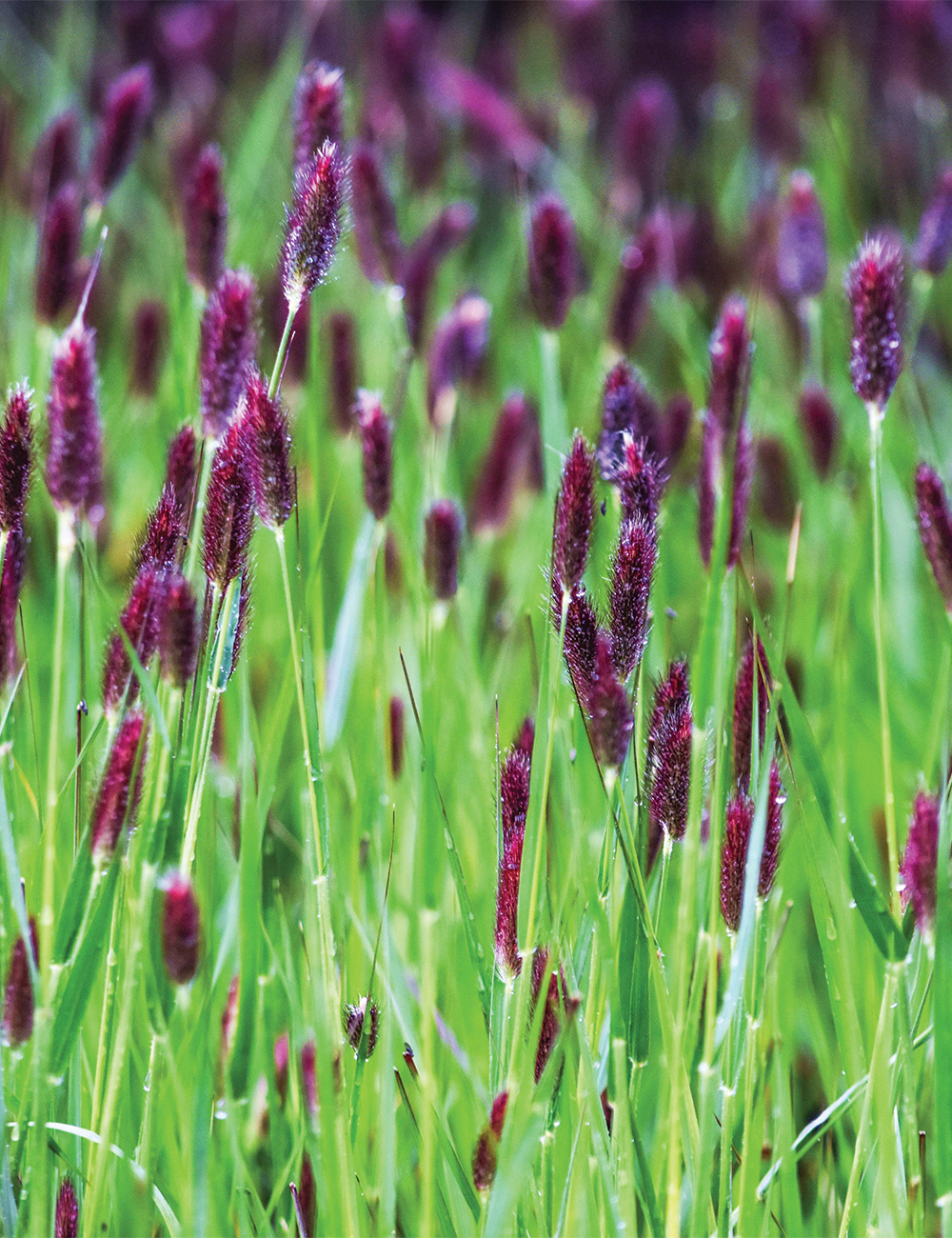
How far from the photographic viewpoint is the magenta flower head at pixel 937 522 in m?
1.04

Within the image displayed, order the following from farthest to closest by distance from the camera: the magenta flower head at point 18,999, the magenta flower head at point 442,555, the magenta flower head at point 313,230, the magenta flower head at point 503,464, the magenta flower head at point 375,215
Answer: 1. the magenta flower head at point 503,464
2. the magenta flower head at point 375,215
3. the magenta flower head at point 442,555
4. the magenta flower head at point 313,230
5. the magenta flower head at point 18,999

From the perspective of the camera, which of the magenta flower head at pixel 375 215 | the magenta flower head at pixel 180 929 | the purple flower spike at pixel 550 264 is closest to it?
the magenta flower head at pixel 180 929

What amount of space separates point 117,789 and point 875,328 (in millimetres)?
698

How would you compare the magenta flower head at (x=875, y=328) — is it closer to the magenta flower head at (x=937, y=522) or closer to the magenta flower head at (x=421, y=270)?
the magenta flower head at (x=937, y=522)

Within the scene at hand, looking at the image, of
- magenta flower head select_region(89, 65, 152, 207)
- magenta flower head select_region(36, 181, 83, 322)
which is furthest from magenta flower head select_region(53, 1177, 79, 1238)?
magenta flower head select_region(89, 65, 152, 207)

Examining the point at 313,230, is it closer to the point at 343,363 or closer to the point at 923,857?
the point at 923,857

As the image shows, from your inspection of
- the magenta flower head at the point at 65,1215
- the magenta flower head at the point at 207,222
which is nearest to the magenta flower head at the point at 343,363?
the magenta flower head at the point at 207,222

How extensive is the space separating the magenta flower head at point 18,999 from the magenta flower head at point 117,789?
86mm

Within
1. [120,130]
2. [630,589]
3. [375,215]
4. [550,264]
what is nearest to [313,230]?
[630,589]

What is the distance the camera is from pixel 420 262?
180 cm

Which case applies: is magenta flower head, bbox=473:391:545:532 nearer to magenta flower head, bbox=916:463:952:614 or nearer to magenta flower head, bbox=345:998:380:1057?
magenta flower head, bbox=916:463:952:614

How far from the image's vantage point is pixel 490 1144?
0.89 m

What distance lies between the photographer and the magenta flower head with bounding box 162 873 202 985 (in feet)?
2.52

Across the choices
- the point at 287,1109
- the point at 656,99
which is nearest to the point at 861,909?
the point at 287,1109
